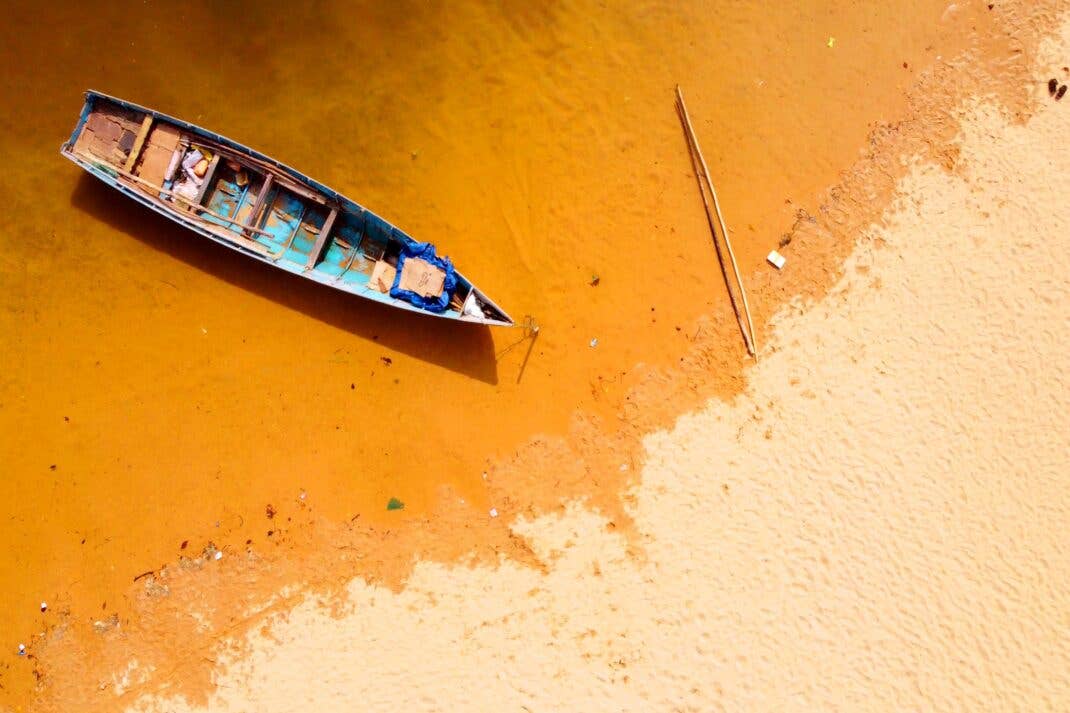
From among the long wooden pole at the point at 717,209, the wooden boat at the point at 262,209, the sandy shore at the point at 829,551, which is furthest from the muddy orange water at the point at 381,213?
the sandy shore at the point at 829,551

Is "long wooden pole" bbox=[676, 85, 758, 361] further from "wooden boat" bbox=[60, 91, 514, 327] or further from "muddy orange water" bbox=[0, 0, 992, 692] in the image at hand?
"wooden boat" bbox=[60, 91, 514, 327]

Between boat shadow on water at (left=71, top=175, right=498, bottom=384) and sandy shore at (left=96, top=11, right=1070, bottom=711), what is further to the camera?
boat shadow on water at (left=71, top=175, right=498, bottom=384)

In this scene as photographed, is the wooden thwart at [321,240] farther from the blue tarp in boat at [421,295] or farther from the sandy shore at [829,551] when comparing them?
the sandy shore at [829,551]

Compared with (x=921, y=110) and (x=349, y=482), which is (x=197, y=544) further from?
(x=921, y=110)

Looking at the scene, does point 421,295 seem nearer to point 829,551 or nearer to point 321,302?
point 321,302

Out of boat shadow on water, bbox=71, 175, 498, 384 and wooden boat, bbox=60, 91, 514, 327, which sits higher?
wooden boat, bbox=60, 91, 514, 327

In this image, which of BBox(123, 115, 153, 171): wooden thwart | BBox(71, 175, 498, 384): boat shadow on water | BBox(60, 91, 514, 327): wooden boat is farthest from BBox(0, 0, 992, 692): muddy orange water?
BBox(123, 115, 153, 171): wooden thwart

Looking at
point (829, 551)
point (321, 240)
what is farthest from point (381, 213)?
point (829, 551)
